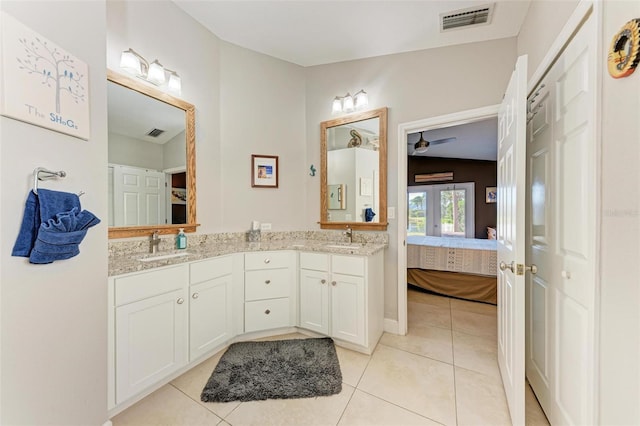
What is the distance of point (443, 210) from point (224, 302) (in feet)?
19.3

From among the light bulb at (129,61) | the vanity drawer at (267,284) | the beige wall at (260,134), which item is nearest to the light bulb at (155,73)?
the light bulb at (129,61)

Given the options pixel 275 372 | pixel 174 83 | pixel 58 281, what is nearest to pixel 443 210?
pixel 275 372

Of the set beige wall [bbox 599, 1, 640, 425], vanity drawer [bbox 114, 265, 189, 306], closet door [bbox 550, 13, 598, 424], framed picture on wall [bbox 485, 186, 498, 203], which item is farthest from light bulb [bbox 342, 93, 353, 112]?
framed picture on wall [bbox 485, 186, 498, 203]

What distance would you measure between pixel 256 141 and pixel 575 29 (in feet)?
7.84

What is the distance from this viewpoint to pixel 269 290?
87.8 inches

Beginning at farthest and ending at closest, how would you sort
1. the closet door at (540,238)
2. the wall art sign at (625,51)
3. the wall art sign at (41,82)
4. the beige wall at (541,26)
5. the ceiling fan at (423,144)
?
the ceiling fan at (423,144)
the closet door at (540,238)
the beige wall at (541,26)
the wall art sign at (41,82)
the wall art sign at (625,51)

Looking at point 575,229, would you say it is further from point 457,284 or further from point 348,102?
point 457,284

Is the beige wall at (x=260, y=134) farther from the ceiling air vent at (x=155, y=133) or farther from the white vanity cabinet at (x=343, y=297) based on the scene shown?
the white vanity cabinet at (x=343, y=297)

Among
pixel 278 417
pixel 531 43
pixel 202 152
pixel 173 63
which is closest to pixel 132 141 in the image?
pixel 202 152

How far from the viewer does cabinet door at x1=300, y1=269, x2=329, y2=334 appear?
216 cm

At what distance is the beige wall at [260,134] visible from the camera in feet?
8.02

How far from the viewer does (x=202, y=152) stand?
225 centimetres

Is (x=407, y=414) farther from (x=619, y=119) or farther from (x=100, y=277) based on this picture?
(x=100, y=277)

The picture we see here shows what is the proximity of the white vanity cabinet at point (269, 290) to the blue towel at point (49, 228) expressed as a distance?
1264mm
